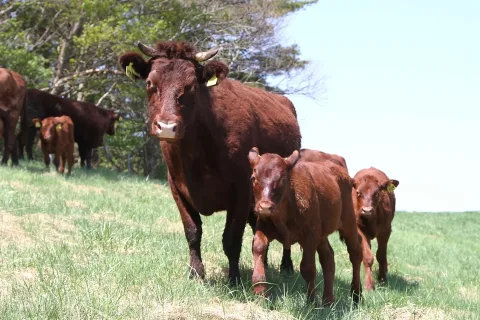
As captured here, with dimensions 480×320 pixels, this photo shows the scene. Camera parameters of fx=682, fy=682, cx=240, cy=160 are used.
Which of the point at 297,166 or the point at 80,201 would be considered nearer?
the point at 297,166

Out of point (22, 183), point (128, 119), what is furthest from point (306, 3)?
point (22, 183)

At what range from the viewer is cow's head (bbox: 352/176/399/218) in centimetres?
1022

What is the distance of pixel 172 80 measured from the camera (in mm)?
7078

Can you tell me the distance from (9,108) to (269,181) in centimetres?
1468

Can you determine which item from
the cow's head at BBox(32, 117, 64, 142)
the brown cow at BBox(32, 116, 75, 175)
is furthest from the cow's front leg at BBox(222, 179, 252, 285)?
the cow's head at BBox(32, 117, 64, 142)

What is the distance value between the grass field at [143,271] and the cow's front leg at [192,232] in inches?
6.9

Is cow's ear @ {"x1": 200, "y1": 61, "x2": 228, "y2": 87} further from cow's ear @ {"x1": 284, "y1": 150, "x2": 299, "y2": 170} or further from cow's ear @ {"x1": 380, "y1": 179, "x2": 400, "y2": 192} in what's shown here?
cow's ear @ {"x1": 380, "y1": 179, "x2": 400, "y2": 192}

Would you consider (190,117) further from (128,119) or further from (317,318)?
(128,119)

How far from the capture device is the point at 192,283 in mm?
6871

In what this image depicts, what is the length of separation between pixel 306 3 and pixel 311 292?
86.2 ft

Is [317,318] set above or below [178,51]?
below

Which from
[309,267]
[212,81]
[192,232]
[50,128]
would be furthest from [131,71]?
[50,128]

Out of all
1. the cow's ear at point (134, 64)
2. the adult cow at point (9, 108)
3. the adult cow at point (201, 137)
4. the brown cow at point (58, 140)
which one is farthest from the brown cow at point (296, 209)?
the adult cow at point (9, 108)

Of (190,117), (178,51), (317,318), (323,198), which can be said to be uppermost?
(178,51)
